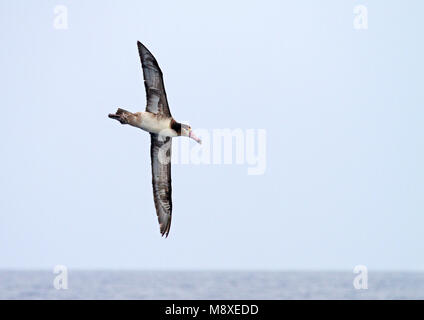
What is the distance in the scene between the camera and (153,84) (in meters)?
27.1

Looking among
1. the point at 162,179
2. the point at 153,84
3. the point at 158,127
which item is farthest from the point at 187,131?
the point at 162,179

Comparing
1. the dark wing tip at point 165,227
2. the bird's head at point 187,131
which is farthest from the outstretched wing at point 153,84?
the dark wing tip at point 165,227

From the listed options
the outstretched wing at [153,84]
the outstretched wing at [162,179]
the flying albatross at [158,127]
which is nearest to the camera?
the outstretched wing at [153,84]

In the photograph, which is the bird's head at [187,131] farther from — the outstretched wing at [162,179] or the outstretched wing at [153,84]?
the outstretched wing at [162,179]

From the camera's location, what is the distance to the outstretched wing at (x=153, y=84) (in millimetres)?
26438

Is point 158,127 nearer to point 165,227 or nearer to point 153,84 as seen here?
point 153,84

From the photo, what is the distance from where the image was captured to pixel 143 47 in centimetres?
2625

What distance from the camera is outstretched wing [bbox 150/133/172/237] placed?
29.1 meters

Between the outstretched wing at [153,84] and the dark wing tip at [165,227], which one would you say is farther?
the dark wing tip at [165,227]

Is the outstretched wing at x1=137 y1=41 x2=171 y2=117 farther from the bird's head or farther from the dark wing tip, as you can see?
the dark wing tip

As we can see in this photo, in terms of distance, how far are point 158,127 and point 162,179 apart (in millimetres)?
2883

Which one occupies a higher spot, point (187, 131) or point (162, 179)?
point (187, 131)
